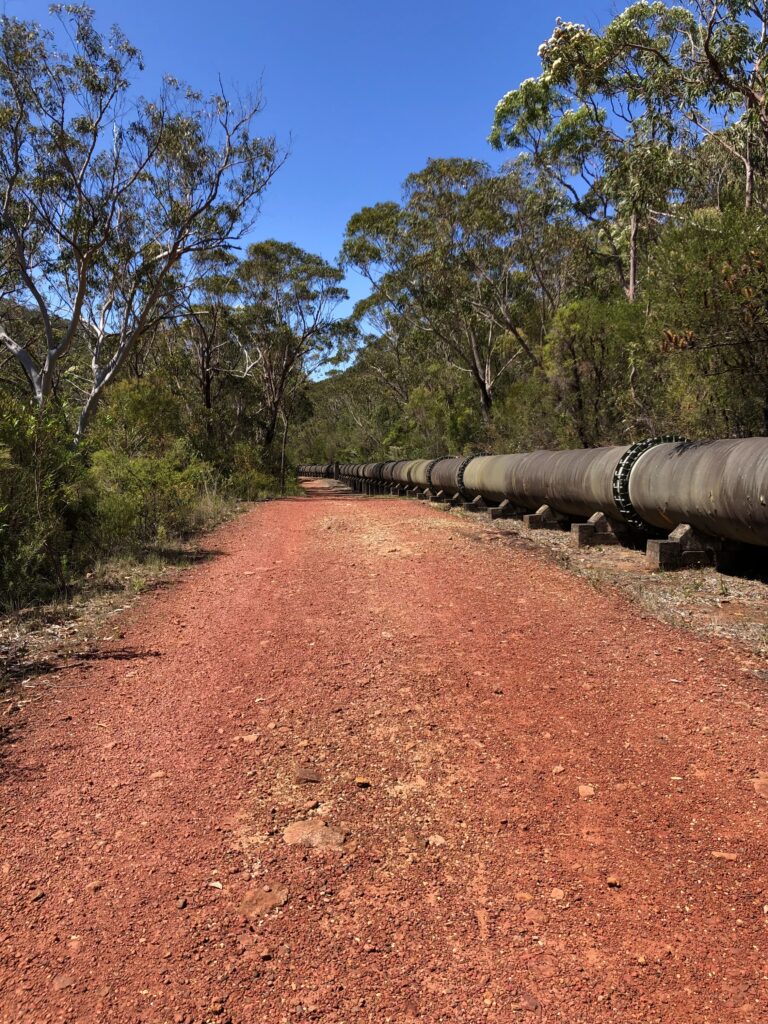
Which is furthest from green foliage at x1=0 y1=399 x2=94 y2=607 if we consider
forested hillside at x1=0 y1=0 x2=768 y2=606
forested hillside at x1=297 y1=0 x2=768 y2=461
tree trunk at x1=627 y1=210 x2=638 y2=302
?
tree trunk at x1=627 y1=210 x2=638 y2=302

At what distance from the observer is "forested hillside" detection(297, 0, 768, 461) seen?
29.3 feet

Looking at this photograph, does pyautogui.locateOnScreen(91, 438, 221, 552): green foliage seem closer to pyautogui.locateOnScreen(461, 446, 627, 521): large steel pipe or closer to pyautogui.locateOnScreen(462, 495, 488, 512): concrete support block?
pyautogui.locateOnScreen(461, 446, 627, 521): large steel pipe

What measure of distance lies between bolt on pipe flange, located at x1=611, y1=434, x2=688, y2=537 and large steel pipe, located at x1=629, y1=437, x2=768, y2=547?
19cm

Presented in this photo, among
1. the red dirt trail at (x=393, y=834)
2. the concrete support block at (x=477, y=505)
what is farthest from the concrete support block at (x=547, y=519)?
the red dirt trail at (x=393, y=834)

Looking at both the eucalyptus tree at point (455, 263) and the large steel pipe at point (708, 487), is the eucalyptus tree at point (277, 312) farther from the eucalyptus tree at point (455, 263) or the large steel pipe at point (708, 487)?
the large steel pipe at point (708, 487)

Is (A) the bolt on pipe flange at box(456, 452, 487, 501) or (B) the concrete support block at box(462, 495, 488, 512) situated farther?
(A) the bolt on pipe flange at box(456, 452, 487, 501)

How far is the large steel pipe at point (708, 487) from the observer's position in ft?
19.3

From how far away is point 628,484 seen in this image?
26.6 ft

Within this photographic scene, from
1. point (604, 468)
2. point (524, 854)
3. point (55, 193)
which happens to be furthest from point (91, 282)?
point (524, 854)

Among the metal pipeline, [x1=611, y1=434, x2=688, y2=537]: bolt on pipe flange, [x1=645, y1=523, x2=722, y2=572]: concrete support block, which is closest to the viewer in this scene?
the metal pipeline

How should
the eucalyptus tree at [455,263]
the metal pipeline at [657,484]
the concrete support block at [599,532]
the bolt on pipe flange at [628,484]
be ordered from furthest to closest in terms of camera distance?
the eucalyptus tree at [455,263]
the concrete support block at [599,532]
the bolt on pipe flange at [628,484]
the metal pipeline at [657,484]

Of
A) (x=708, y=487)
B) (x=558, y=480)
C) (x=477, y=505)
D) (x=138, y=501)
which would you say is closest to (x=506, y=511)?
(x=477, y=505)

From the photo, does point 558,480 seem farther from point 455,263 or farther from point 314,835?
point 455,263

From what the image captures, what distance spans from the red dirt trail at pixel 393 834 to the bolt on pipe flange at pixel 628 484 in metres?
3.53
